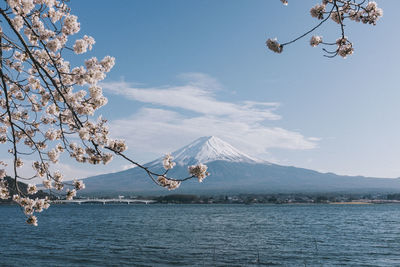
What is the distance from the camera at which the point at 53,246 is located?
103 feet

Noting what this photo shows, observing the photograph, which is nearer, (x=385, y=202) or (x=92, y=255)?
(x=92, y=255)

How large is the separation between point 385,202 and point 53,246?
502ft

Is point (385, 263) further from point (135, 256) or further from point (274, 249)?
point (135, 256)

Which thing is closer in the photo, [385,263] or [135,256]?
[385,263]

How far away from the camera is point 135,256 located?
25.7 m

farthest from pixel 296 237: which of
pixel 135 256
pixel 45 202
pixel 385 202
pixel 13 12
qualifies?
pixel 385 202

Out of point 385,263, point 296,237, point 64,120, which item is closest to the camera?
point 64,120

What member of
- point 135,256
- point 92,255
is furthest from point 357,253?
point 92,255

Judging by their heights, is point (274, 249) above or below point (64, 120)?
below

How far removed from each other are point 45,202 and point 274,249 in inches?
967

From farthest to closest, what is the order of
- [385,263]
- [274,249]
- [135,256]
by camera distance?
[274,249]
[135,256]
[385,263]

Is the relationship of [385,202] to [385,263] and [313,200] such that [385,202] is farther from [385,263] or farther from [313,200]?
[385,263]

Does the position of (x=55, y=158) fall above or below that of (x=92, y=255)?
above

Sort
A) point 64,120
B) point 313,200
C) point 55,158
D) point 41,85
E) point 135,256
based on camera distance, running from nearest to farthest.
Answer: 1. point 64,120
2. point 55,158
3. point 41,85
4. point 135,256
5. point 313,200
